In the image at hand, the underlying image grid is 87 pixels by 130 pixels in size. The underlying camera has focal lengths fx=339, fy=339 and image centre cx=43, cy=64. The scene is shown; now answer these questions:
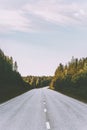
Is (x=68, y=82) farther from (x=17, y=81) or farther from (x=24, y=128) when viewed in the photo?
(x=24, y=128)

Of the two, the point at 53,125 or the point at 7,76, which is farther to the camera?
the point at 7,76

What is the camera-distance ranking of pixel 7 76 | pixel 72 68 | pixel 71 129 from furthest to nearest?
pixel 72 68 → pixel 7 76 → pixel 71 129

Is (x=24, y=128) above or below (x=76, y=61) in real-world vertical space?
below

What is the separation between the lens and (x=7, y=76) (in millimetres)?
119812

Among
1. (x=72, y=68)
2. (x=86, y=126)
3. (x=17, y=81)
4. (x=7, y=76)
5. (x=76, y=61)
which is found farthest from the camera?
(x=76, y=61)

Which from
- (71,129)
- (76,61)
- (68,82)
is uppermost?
(76,61)

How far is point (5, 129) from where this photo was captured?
13.3 m

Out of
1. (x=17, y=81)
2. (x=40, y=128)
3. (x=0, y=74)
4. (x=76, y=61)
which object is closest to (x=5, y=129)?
(x=40, y=128)

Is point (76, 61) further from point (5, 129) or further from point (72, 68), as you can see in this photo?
point (5, 129)

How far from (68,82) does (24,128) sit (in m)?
128

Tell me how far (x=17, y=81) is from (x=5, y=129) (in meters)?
123

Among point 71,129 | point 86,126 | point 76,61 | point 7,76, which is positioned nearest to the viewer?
point 71,129

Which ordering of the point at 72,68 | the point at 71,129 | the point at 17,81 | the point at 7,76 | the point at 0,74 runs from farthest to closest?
the point at 72,68 → the point at 17,81 → the point at 7,76 → the point at 0,74 → the point at 71,129

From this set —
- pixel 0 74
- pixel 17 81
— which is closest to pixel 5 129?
pixel 0 74
